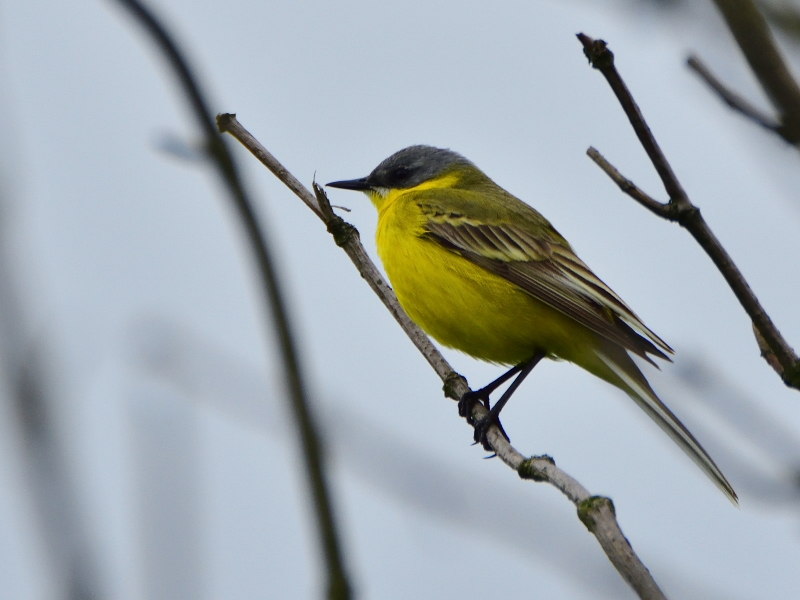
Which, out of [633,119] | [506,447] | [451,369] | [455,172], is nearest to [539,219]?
[455,172]

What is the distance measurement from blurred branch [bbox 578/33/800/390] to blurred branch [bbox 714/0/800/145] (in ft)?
1.80

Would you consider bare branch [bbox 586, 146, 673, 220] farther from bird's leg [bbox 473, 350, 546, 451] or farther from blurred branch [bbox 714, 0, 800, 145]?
bird's leg [bbox 473, 350, 546, 451]

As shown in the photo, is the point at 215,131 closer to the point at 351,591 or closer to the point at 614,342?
the point at 351,591

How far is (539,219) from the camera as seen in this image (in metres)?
8.89

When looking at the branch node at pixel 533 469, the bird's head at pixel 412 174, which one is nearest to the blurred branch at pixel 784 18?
the branch node at pixel 533 469

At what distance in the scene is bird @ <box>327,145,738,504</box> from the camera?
22.2 ft

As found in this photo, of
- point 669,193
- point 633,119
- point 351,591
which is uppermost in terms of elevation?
point 633,119

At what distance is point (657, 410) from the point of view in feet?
19.6

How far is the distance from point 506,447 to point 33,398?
92.1 inches

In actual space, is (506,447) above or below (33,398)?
below

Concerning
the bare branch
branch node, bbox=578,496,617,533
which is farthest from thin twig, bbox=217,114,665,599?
the bare branch

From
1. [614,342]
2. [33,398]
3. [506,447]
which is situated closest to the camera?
[33,398]

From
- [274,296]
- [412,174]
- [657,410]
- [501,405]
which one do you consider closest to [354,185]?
[412,174]

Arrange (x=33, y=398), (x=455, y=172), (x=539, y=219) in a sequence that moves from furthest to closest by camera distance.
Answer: (x=455, y=172)
(x=539, y=219)
(x=33, y=398)
